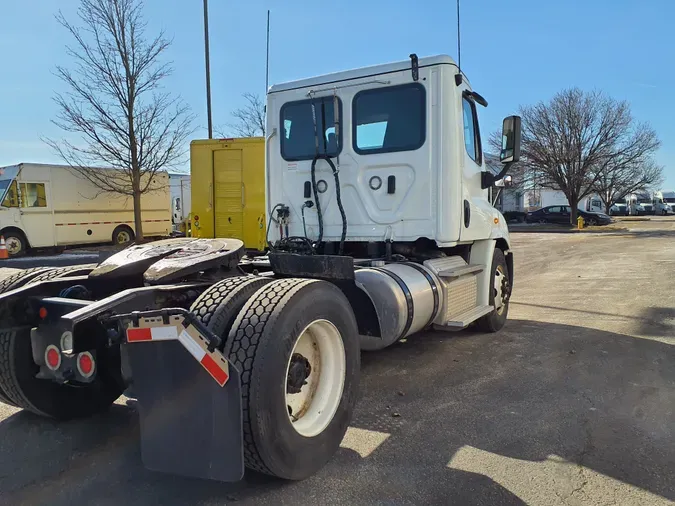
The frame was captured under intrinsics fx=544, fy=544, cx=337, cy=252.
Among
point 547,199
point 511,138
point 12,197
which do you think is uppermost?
point 547,199

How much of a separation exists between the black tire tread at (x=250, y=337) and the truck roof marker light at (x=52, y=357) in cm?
107

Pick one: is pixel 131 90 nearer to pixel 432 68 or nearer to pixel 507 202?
pixel 432 68

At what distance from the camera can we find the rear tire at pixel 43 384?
3.40m

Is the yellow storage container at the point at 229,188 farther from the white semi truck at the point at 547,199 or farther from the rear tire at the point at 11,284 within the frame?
the white semi truck at the point at 547,199

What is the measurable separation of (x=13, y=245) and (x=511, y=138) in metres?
17.5

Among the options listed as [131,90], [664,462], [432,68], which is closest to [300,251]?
[432,68]

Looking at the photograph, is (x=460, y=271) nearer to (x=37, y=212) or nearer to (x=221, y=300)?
(x=221, y=300)

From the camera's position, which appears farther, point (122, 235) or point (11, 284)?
point (122, 235)

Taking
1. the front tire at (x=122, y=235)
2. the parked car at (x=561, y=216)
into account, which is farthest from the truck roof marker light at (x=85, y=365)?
the parked car at (x=561, y=216)

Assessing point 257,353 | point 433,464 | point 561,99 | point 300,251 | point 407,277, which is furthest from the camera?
point 561,99

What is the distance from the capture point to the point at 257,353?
2.73 meters

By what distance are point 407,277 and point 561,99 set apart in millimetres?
34996

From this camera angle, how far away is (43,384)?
3.61 m

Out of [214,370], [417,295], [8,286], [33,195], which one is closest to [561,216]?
[33,195]
